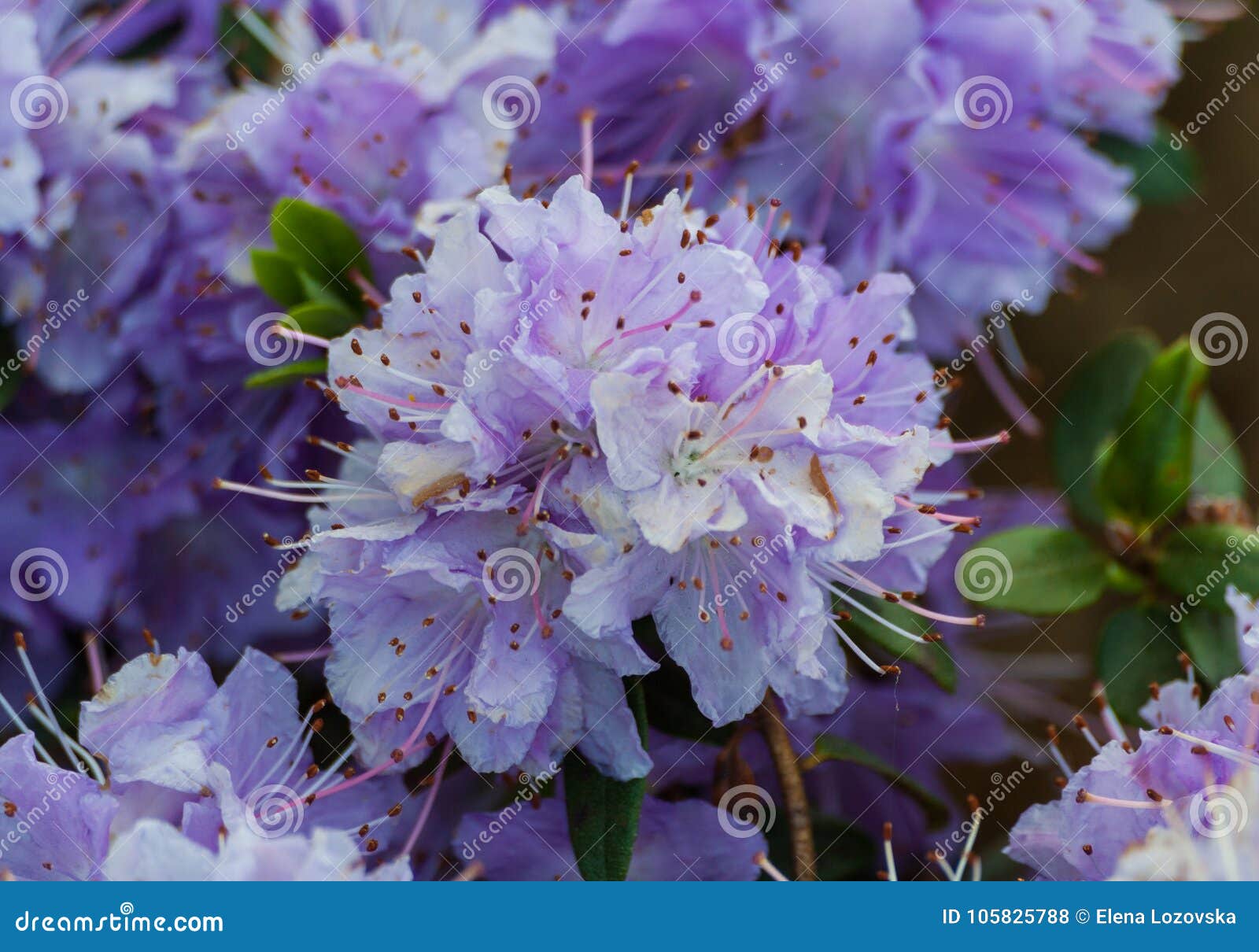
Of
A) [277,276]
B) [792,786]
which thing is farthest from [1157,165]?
[277,276]

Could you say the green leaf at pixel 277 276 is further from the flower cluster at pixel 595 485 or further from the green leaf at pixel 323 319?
the flower cluster at pixel 595 485

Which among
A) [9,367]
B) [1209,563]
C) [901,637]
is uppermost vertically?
[1209,563]

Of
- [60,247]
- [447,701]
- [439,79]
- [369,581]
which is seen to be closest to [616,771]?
[447,701]

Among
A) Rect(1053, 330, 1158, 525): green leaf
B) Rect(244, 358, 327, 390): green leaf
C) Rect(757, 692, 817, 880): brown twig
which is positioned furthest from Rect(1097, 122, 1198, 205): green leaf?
Rect(244, 358, 327, 390): green leaf

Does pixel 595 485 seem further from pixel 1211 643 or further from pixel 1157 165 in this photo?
pixel 1157 165

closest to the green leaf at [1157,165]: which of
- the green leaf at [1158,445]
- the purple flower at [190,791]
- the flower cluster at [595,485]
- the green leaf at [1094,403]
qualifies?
the green leaf at [1094,403]

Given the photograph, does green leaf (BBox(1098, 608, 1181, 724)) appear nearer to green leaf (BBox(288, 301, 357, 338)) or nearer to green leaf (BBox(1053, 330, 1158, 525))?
green leaf (BBox(1053, 330, 1158, 525))

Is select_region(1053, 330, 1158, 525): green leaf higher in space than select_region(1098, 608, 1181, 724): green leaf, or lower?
higher
